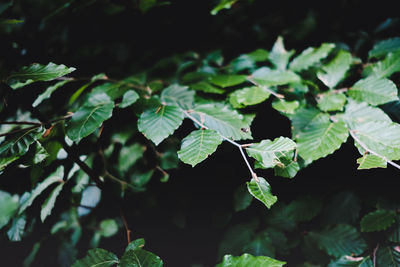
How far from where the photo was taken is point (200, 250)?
1346 millimetres

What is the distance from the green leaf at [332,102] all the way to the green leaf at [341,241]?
0.49 m

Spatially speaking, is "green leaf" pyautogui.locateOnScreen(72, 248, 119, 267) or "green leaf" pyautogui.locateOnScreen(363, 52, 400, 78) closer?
"green leaf" pyautogui.locateOnScreen(72, 248, 119, 267)

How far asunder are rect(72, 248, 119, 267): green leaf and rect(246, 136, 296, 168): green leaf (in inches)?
18.8

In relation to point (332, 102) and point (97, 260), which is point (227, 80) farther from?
point (97, 260)

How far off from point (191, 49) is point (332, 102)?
937 mm

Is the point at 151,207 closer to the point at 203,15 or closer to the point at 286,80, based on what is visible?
the point at 286,80

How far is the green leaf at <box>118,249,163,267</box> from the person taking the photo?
2.05 ft

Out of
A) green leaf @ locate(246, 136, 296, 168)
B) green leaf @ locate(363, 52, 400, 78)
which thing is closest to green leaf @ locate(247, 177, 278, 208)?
green leaf @ locate(246, 136, 296, 168)

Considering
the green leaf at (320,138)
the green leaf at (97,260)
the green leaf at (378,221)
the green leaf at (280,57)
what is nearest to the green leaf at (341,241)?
the green leaf at (378,221)

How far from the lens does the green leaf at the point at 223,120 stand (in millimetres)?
727

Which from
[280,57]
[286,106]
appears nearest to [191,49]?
[280,57]

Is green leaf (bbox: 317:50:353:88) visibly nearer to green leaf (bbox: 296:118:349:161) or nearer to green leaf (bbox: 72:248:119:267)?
green leaf (bbox: 296:118:349:161)

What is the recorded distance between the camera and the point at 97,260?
2.23 feet

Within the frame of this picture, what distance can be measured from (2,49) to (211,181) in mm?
1119
